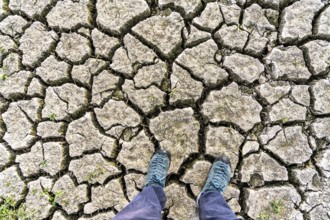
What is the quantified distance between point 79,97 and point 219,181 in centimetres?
122

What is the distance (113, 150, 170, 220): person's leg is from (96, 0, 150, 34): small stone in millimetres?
1020

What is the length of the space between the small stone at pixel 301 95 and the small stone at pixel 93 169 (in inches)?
56.2

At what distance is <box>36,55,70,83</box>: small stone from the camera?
293 centimetres

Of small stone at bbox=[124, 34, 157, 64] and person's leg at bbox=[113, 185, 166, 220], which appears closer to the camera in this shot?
person's leg at bbox=[113, 185, 166, 220]

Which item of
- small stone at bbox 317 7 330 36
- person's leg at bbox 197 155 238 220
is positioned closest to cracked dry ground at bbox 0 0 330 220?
small stone at bbox 317 7 330 36

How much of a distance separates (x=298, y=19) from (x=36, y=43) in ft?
6.65

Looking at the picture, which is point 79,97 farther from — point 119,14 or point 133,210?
point 133,210

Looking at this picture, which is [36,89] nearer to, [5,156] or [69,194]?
[5,156]

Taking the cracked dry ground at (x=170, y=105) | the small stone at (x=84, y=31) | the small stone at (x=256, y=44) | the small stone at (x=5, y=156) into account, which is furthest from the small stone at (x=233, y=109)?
the small stone at (x=5, y=156)

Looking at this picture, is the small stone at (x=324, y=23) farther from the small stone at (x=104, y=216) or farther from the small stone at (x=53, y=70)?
the small stone at (x=104, y=216)

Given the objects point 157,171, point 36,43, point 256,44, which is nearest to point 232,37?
point 256,44

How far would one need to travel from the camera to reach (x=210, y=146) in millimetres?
2822

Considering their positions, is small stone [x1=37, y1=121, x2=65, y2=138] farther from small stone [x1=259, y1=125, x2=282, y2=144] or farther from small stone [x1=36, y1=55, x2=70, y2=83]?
small stone [x1=259, y1=125, x2=282, y2=144]

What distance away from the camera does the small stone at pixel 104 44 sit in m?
2.93
